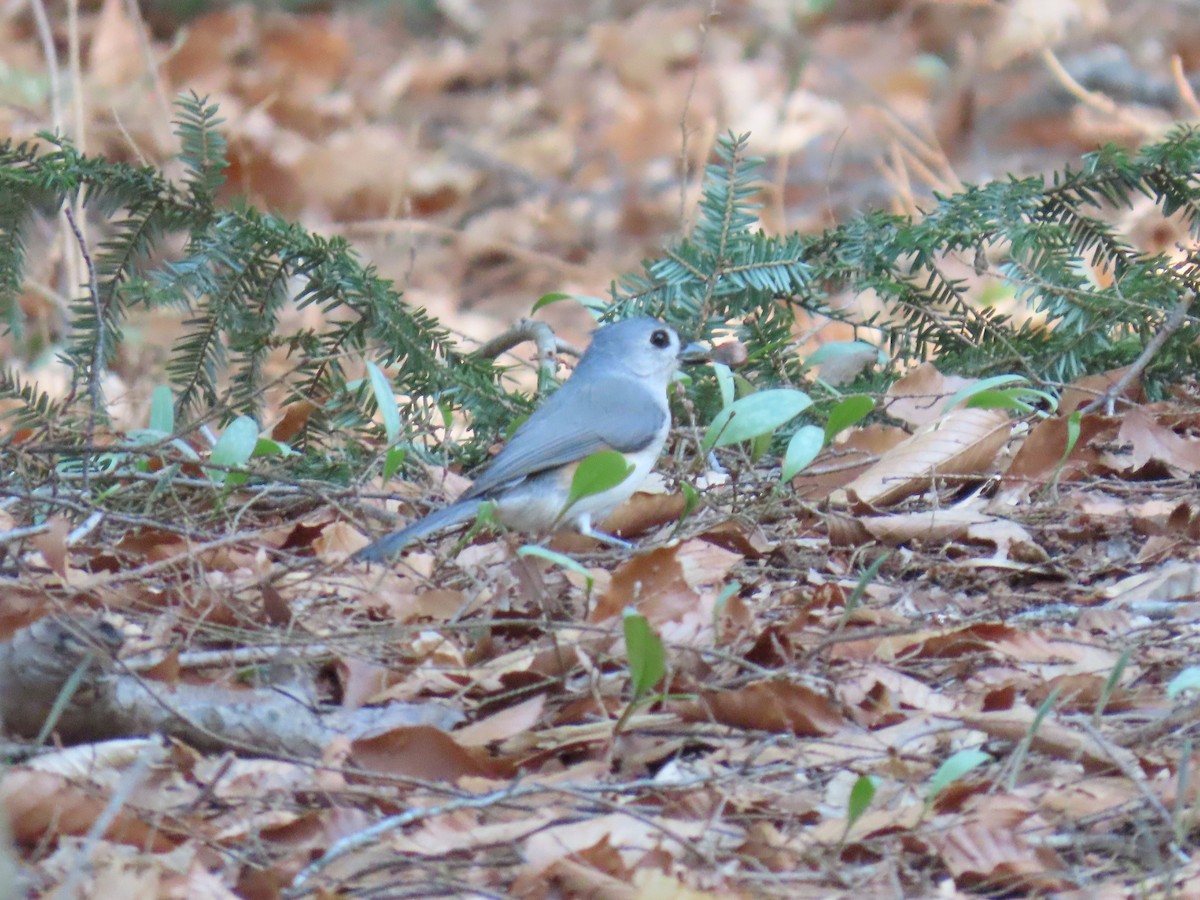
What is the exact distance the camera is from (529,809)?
213cm

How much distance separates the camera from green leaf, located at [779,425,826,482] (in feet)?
10.2

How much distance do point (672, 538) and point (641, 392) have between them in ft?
2.99

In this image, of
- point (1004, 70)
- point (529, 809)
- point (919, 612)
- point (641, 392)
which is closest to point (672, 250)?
point (641, 392)

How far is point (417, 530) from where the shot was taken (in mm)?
3158

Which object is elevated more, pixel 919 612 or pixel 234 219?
pixel 234 219

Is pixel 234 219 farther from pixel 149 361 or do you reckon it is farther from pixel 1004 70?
pixel 1004 70

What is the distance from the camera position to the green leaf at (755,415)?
3150 mm

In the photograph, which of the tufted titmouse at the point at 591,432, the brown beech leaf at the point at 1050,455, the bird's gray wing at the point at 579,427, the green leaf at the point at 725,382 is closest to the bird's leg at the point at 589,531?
the tufted titmouse at the point at 591,432

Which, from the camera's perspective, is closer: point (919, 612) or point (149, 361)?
point (919, 612)

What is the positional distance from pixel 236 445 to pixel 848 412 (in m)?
1.32

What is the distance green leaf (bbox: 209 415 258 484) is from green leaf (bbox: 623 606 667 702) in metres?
1.25

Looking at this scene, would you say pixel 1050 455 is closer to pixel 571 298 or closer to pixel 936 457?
pixel 936 457

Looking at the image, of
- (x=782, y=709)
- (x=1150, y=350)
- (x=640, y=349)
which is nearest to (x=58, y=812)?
(x=782, y=709)

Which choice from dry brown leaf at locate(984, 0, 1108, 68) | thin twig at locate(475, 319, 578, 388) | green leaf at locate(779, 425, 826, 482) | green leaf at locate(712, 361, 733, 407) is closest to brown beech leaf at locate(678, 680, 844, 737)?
green leaf at locate(779, 425, 826, 482)
